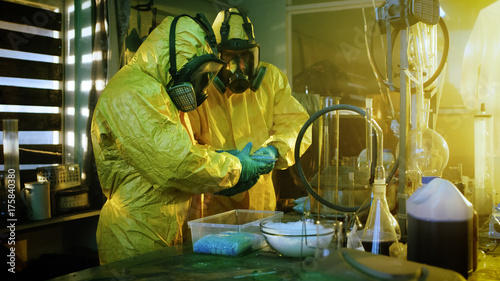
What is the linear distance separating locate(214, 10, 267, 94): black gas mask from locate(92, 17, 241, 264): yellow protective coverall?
1.43 feet

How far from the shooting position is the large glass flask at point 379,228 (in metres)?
1.17

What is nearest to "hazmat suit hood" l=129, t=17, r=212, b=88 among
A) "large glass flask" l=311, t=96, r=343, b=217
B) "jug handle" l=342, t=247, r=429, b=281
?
"large glass flask" l=311, t=96, r=343, b=217

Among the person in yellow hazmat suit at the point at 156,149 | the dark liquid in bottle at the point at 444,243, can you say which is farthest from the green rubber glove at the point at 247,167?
the dark liquid in bottle at the point at 444,243

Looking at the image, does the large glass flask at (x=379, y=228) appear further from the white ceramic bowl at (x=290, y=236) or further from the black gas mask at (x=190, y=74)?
the black gas mask at (x=190, y=74)

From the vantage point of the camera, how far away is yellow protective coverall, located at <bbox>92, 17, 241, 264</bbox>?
1929 mm

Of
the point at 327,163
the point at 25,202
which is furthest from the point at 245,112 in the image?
the point at 25,202

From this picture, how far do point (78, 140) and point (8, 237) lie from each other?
0.92 m

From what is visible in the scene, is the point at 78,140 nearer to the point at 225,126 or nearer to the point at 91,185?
the point at 91,185

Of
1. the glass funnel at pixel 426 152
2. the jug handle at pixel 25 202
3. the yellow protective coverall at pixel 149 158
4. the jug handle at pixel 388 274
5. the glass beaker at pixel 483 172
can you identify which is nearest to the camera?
the jug handle at pixel 388 274

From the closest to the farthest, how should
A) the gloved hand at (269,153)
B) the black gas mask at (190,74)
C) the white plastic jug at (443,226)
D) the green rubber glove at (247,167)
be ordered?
the white plastic jug at (443,226), the black gas mask at (190,74), the green rubber glove at (247,167), the gloved hand at (269,153)

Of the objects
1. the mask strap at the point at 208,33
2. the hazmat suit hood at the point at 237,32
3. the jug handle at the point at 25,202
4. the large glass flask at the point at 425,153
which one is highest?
the hazmat suit hood at the point at 237,32

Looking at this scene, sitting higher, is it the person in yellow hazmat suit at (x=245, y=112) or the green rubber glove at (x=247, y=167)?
the person in yellow hazmat suit at (x=245, y=112)

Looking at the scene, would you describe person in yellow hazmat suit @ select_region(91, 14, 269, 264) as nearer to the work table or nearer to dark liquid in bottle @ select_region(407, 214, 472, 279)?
the work table

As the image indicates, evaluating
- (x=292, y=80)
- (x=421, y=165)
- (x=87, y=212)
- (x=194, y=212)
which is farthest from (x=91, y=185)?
(x=421, y=165)
